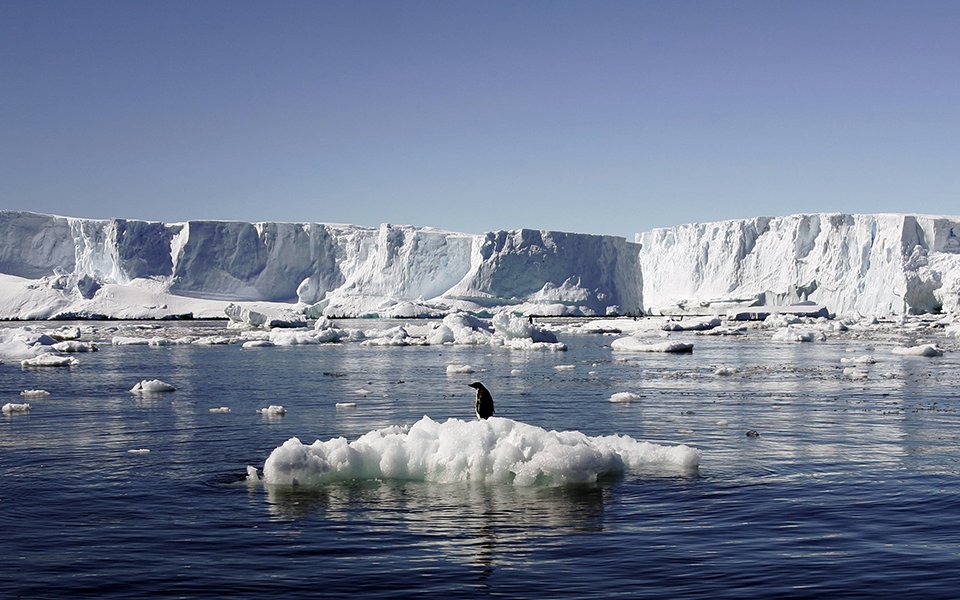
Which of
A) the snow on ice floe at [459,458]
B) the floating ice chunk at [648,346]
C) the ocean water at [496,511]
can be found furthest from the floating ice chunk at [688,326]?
the snow on ice floe at [459,458]

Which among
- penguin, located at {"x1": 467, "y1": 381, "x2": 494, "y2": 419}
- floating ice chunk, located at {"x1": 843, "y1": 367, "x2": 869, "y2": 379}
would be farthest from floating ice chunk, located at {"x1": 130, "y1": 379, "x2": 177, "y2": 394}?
floating ice chunk, located at {"x1": 843, "y1": 367, "x2": 869, "y2": 379}

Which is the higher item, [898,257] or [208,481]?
[898,257]

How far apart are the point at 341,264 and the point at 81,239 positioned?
84.9ft

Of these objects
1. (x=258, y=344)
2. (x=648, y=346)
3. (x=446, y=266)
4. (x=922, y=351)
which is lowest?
(x=922, y=351)

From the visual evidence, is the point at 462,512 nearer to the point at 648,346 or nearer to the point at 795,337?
the point at 648,346

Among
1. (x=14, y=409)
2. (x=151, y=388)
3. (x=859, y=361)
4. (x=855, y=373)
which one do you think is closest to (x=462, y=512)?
(x=14, y=409)

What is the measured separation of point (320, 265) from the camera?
10475cm

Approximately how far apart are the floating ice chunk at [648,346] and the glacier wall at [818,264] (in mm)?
39388

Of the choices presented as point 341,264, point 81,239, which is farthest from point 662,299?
point 81,239

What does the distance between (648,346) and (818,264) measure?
183 ft

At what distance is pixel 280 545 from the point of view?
761 centimetres

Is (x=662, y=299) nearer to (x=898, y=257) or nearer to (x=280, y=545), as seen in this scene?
(x=898, y=257)

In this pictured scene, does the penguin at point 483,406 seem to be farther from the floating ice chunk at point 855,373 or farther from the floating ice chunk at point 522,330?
the floating ice chunk at point 522,330

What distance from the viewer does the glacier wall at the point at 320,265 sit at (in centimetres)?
9262
